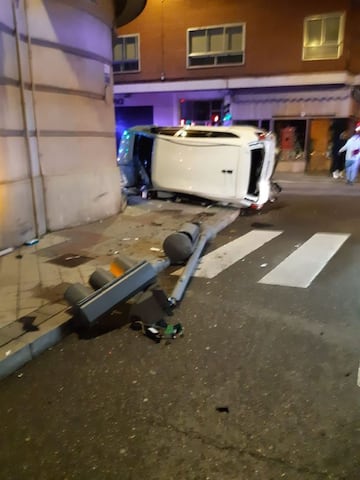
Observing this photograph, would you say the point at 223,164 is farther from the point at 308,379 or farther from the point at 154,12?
the point at 154,12

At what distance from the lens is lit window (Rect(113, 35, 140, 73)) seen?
2414 centimetres

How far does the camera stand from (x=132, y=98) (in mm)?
24953

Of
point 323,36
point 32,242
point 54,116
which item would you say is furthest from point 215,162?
point 323,36

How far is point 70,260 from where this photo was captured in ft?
21.1

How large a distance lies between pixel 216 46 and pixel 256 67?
8.09 ft

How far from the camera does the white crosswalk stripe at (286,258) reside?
6.07m

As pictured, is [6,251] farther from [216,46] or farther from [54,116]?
[216,46]

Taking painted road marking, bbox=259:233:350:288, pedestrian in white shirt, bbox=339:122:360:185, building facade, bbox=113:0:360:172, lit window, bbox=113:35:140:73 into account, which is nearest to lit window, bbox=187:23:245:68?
building facade, bbox=113:0:360:172

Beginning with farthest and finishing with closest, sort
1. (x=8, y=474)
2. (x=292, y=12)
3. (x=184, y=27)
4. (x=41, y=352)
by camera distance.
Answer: (x=184, y=27) → (x=292, y=12) → (x=41, y=352) → (x=8, y=474)

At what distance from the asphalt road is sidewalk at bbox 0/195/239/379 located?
20cm

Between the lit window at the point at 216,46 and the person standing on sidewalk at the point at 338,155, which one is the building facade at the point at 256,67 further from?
the person standing on sidewalk at the point at 338,155

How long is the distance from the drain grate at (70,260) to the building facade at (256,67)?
54.3 feet

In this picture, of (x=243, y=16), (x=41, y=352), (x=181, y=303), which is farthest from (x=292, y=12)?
(x=41, y=352)

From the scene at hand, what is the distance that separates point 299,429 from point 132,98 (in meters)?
24.3
